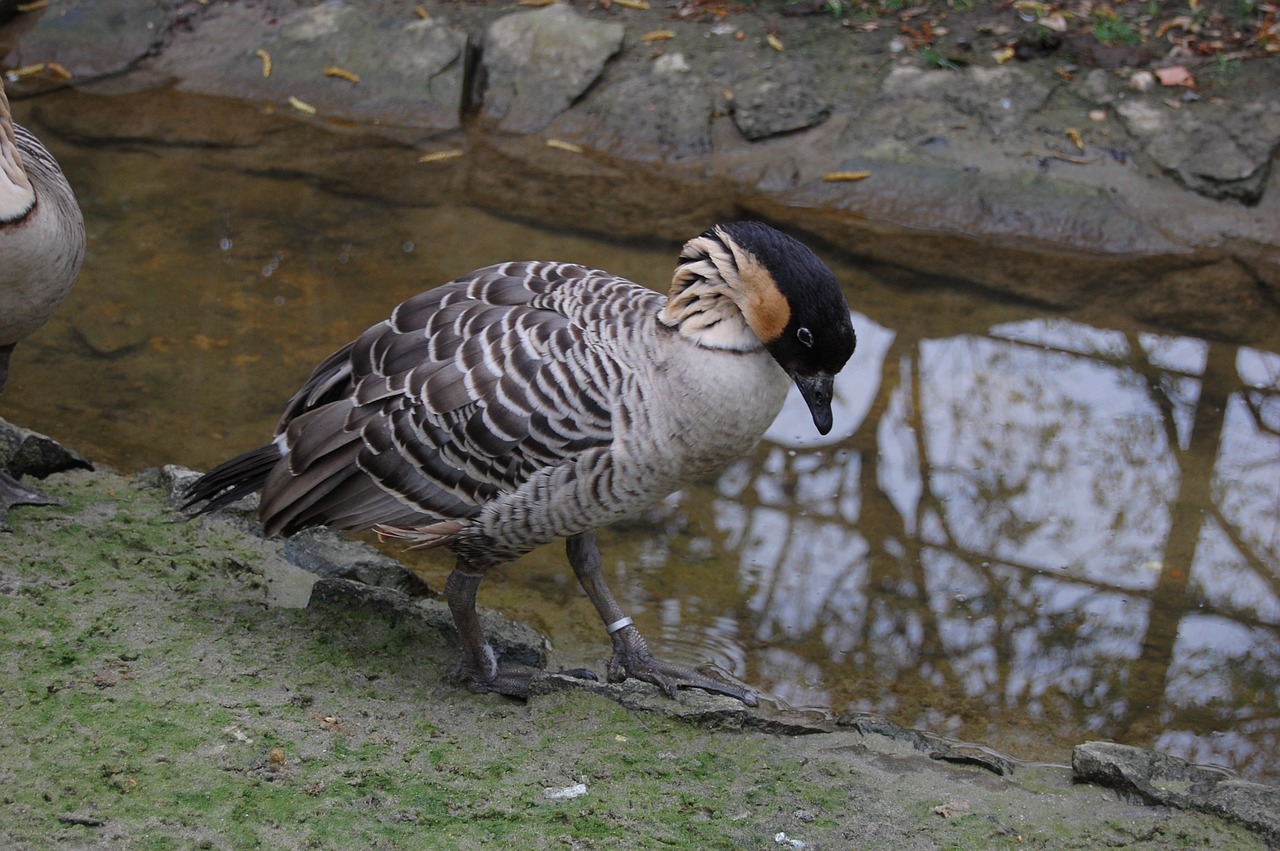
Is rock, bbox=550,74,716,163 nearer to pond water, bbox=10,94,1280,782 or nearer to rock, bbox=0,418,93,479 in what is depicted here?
pond water, bbox=10,94,1280,782

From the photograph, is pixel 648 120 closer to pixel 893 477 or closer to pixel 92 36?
pixel 893 477

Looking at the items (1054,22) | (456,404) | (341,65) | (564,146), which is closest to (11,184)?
(456,404)

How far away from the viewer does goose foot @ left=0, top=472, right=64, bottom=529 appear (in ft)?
14.8

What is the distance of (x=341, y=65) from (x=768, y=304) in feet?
21.6

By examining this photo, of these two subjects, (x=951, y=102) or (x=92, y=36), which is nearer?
(x=951, y=102)

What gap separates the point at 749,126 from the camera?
27.9 feet

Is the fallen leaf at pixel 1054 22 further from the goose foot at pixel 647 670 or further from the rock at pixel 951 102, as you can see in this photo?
the goose foot at pixel 647 670

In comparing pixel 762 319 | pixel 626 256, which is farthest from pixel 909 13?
pixel 762 319

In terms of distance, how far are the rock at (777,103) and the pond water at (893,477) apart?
4.45 ft

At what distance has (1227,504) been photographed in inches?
224

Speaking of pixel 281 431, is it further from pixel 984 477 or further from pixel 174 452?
pixel 984 477

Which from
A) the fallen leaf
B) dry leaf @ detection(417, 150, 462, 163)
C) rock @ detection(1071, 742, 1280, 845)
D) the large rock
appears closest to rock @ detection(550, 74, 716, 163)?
the large rock

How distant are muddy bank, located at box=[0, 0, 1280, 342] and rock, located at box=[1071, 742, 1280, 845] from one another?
12.5ft

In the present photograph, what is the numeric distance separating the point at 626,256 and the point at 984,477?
2.64 metres
